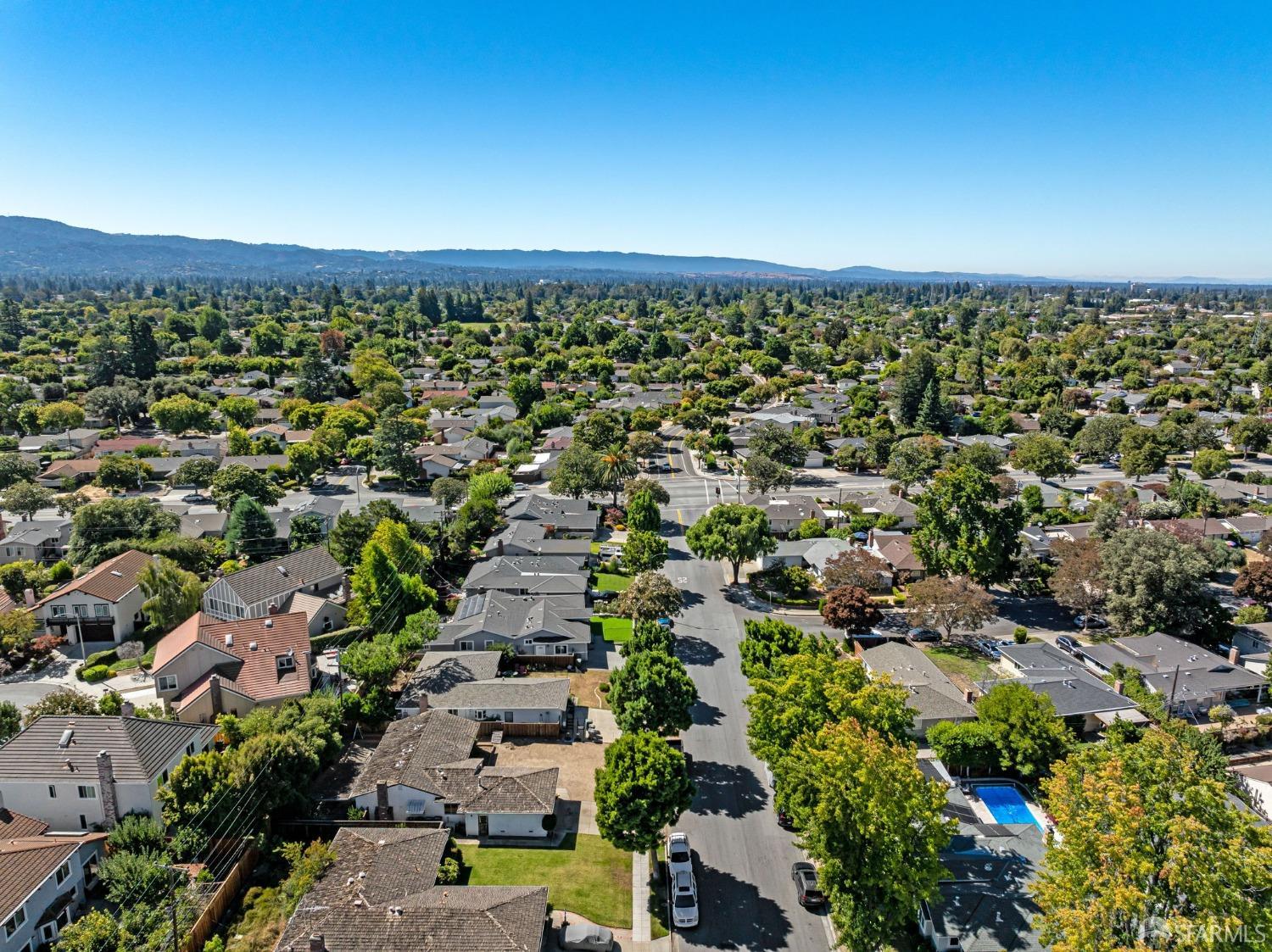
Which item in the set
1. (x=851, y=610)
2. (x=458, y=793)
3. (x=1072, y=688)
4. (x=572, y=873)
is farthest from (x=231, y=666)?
(x=1072, y=688)

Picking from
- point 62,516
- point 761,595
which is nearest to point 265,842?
point 761,595

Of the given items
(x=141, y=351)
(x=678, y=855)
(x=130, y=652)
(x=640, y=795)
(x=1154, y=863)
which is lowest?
(x=130, y=652)

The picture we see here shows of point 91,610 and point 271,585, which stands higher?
point 271,585

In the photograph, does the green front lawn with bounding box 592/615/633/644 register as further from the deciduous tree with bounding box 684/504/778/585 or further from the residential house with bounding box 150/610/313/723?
the residential house with bounding box 150/610/313/723

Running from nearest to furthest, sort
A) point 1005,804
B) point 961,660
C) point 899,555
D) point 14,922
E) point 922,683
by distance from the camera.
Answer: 1. point 14,922
2. point 1005,804
3. point 922,683
4. point 961,660
5. point 899,555

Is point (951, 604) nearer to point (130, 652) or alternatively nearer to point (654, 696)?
point (654, 696)

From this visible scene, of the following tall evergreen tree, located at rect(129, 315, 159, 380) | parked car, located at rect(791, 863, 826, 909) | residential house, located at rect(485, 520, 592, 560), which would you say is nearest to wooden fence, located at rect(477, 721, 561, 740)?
parked car, located at rect(791, 863, 826, 909)
